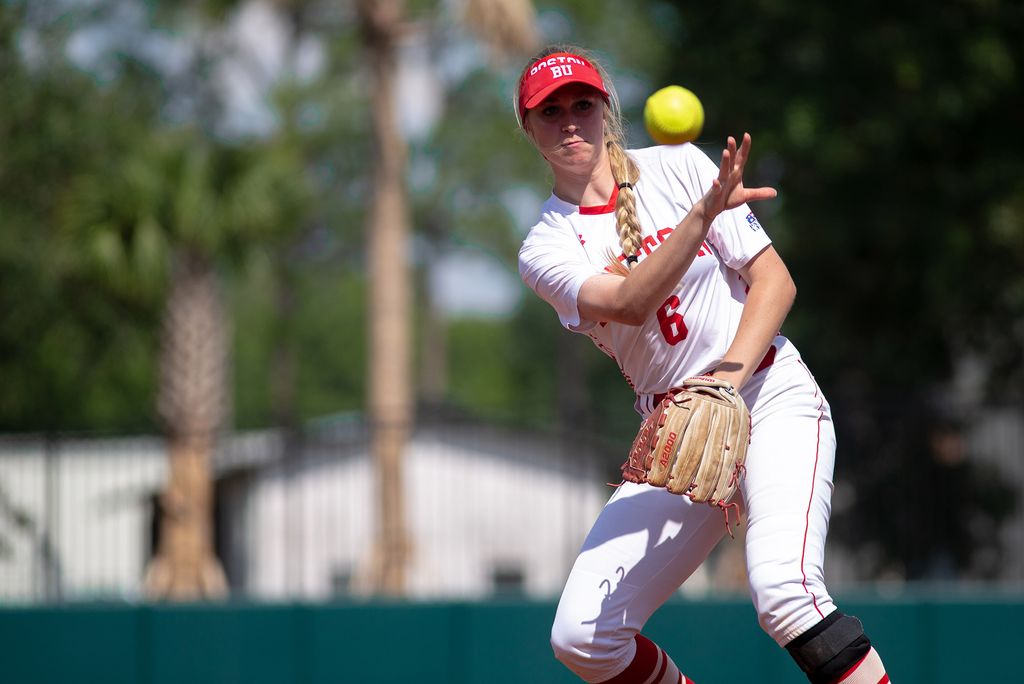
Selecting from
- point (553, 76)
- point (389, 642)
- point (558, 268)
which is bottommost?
point (389, 642)

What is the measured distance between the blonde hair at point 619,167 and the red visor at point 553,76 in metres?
0.06

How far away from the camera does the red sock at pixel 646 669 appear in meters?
4.09

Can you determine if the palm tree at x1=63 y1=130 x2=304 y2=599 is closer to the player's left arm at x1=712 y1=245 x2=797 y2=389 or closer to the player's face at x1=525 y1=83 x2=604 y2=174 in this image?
the player's face at x1=525 y1=83 x2=604 y2=174

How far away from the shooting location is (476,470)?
1891cm

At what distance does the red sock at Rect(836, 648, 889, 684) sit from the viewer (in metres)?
3.68

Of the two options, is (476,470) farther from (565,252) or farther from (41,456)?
(565,252)

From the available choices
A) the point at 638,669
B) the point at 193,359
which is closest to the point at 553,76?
the point at 638,669

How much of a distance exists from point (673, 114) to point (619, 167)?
0.23 metres

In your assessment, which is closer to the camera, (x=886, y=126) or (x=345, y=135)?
(x=886, y=126)

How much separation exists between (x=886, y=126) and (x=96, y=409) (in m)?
40.1

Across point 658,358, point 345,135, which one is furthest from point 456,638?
point 345,135

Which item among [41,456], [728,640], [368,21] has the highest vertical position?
[368,21]

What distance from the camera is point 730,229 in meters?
3.96

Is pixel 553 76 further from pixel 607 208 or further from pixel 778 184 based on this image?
pixel 778 184
